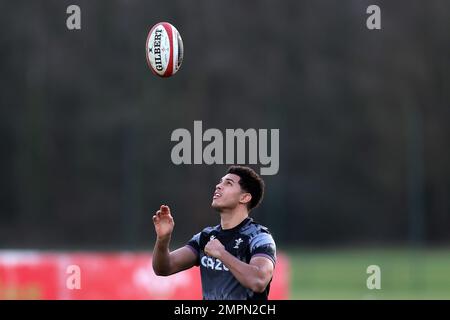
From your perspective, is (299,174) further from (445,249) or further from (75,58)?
(75,58)

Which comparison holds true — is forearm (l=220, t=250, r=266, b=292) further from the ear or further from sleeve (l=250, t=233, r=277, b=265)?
the ear

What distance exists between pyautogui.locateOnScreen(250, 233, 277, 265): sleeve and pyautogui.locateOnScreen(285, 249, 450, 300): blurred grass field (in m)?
Result: 11.6

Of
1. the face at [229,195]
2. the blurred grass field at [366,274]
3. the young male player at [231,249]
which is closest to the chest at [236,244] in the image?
the young male player at [231,249]

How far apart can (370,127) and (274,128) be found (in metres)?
10.2

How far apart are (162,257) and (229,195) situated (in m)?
0.69

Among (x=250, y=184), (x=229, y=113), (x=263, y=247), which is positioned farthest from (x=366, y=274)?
(x=263, y=247)

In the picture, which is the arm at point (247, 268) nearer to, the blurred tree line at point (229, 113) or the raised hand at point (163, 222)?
the raised hand at point (163, 222)

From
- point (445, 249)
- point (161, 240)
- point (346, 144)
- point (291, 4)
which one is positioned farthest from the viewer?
point (291, 4)

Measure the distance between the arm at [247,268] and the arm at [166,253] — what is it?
37 centimetres

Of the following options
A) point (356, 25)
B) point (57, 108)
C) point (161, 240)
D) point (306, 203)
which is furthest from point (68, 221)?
point (161, 240)

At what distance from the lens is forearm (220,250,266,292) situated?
283 inches

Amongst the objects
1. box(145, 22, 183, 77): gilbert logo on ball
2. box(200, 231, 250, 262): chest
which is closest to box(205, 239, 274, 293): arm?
box(200, 231, 250, 262): chest

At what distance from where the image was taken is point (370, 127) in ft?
108

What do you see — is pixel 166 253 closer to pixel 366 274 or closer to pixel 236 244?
pixel 236 244
